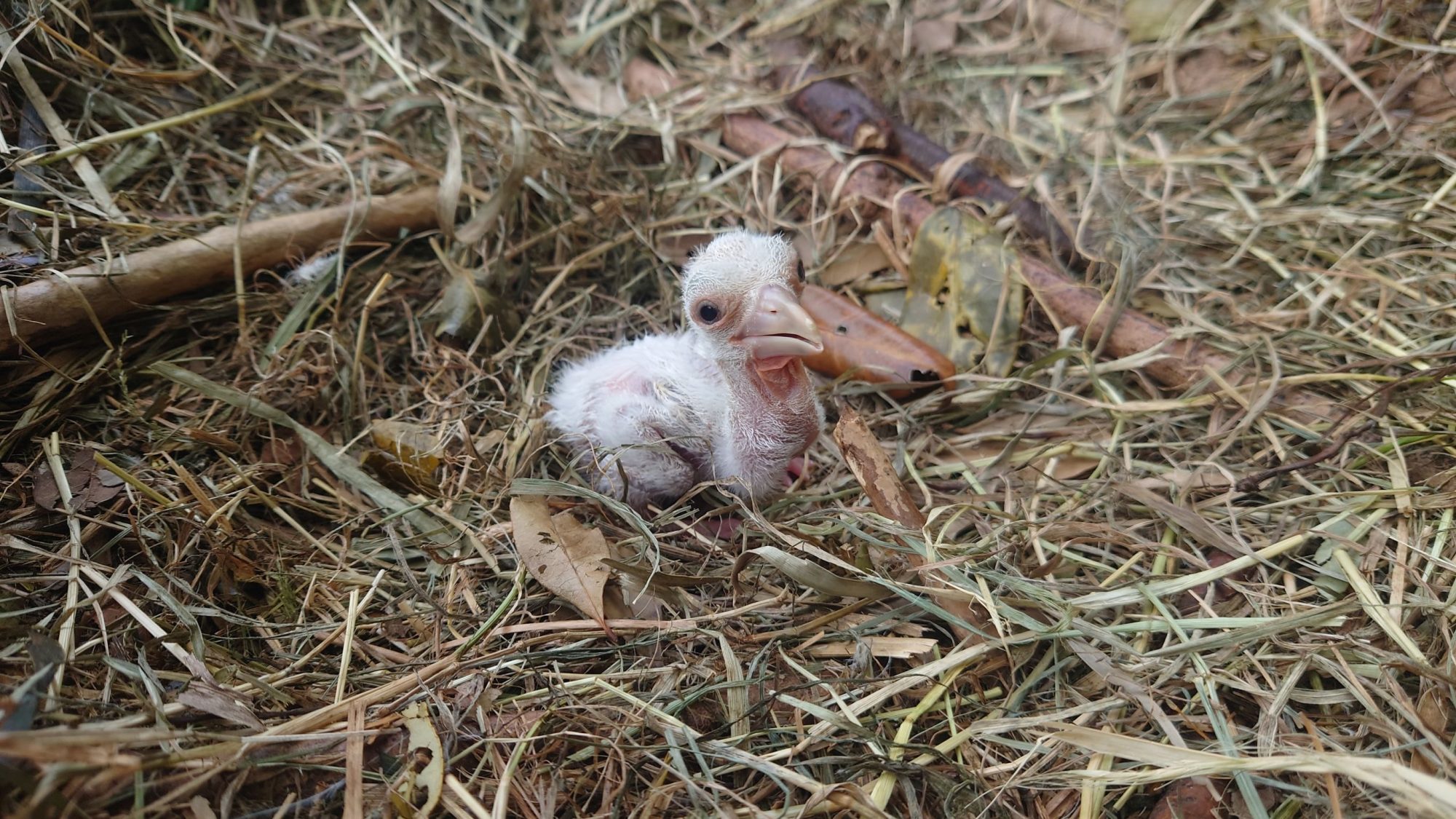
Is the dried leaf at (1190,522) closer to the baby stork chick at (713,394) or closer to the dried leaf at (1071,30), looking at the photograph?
the baby stork chick at (713,394)

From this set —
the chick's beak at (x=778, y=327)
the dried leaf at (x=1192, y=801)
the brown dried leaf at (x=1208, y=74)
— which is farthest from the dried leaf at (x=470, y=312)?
the brown dried leaf at (x=1208, y=74)

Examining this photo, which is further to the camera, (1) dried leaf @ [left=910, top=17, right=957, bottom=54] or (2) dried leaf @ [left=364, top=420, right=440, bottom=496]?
(1) dried leaf @ [left=910, top=17, right=957, bottom=54]

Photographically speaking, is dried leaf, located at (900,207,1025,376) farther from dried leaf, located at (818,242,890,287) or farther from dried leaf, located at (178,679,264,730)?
dried leaf, located at (178,679,264,730)

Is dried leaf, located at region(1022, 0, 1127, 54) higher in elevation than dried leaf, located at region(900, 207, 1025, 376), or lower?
higher

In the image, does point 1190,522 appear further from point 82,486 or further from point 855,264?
point 82,486

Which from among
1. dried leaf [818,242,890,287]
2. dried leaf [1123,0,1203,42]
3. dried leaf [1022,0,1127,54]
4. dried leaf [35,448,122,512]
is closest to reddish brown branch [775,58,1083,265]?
dried leaf [818,242,890,287]

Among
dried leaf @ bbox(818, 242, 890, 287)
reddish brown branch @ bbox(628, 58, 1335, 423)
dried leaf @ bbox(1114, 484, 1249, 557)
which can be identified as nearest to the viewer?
dried leaf @ bbox(1114, 484, 1249, 557)
